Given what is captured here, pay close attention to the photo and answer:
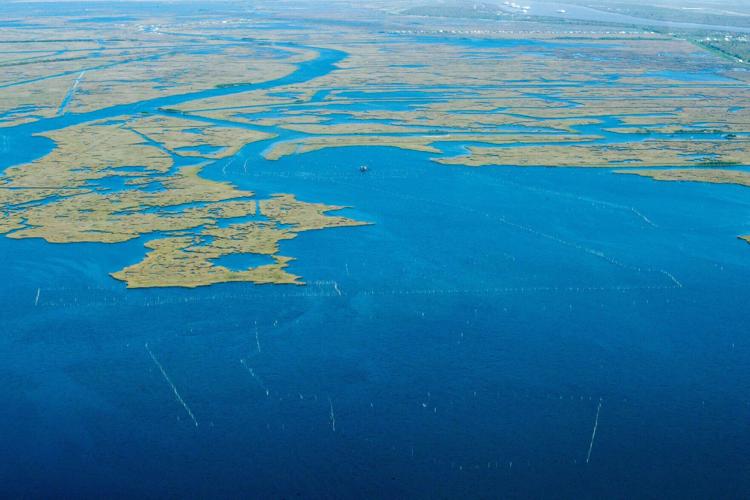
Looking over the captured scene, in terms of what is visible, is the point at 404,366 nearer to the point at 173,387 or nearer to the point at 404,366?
the point at 404,366

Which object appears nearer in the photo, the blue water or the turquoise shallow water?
the blue water

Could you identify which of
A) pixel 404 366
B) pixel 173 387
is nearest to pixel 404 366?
pixel 404 366

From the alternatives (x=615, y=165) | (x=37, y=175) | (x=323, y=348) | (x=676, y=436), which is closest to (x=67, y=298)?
(x=323, y=348)

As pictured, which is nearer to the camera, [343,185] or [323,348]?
[323,348]

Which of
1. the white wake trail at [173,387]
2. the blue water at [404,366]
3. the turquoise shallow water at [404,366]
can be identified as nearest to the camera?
the blue water at [404,366]

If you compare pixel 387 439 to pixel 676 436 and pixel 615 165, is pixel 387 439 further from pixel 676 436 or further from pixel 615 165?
pixel 615 165

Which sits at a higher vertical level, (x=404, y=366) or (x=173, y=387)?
(x=404, y=366)

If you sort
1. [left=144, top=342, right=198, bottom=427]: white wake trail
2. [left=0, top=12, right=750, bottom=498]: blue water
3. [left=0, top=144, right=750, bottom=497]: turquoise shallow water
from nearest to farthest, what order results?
[left=0, top=12, right=750, bottom=498]: blue water < [left=0, top=144, right=750, bottom=497]: turquoise shallow water < [left=144, top=342, right=198, bottom=427]: white wake trail

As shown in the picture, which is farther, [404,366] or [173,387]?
[404,366]
